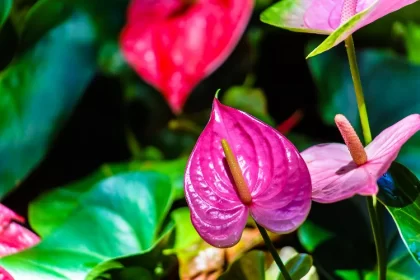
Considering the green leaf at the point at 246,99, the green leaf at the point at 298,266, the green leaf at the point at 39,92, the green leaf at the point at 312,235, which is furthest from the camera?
the green leaf at the point at 246,99

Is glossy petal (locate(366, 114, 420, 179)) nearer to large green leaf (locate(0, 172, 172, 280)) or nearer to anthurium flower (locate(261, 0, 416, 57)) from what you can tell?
anthurium flower (locate(261, 0, 416, 57))

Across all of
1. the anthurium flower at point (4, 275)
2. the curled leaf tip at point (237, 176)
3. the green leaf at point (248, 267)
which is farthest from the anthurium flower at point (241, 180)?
the anthurium flower at point (4, 275)

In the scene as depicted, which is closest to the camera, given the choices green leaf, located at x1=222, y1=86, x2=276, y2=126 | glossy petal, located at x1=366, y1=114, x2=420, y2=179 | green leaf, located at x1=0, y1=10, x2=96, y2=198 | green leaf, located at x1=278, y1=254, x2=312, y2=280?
glossy petal, located at x1=366, y1=114, x2=420, y2=179

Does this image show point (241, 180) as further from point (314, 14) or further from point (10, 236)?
point (10, 236)

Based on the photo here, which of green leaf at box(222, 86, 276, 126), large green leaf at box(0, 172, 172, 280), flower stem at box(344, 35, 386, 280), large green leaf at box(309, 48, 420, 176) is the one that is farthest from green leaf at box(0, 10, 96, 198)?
flower stem at box(344, 35, 386, 280)

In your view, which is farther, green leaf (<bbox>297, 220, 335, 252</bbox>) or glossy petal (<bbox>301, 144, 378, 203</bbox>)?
green leaf (<bbox>297, 220, 335, 252</bbox>)

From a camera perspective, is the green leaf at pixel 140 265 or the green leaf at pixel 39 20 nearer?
the green leaf at pixel 140 265

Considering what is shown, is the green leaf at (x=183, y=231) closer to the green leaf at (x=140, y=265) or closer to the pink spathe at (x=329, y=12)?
the green leaf at (x=140, y=265)
